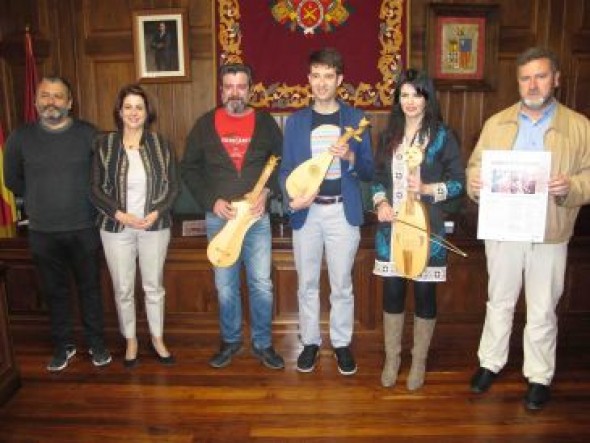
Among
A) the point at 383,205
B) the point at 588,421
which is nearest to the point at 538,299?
the point at 588,421

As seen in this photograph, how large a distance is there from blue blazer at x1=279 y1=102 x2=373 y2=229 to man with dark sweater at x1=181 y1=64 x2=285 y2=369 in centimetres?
14

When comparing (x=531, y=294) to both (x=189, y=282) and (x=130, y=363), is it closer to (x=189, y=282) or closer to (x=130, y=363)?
(x=189, y=282)

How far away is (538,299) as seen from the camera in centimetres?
231

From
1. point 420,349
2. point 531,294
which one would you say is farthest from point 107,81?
point 531,294

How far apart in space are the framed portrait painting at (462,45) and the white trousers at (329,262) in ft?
5.46

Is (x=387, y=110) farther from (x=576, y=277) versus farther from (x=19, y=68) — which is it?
(x=19, y=68)

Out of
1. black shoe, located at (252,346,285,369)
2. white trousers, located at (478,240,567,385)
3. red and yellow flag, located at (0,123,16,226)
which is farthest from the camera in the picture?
red and yellow flag, located at (0,123,16,226)

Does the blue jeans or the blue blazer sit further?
the blue jeans

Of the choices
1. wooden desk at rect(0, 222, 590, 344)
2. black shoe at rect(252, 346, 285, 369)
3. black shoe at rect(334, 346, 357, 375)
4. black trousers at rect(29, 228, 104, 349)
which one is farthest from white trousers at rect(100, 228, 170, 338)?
black shoe at rect(334, 346, 357, 375)

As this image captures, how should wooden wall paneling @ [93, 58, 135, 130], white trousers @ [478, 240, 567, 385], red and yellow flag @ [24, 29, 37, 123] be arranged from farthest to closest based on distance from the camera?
1. wooden wall paneling @ [93, 58, 135, 130]
2. red and yellow flag @ [24, 29, 37, 123]
3. white trousers @ [478, 240, 567, 385]

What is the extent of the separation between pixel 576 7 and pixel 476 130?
1.00 meters

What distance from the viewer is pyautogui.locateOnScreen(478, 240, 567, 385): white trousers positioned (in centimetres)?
228

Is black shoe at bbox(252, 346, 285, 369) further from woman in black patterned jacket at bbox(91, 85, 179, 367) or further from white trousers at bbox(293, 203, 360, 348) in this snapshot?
woman in black patterned jacket at bbox(91, 85, 179, 367)

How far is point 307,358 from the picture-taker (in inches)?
108
